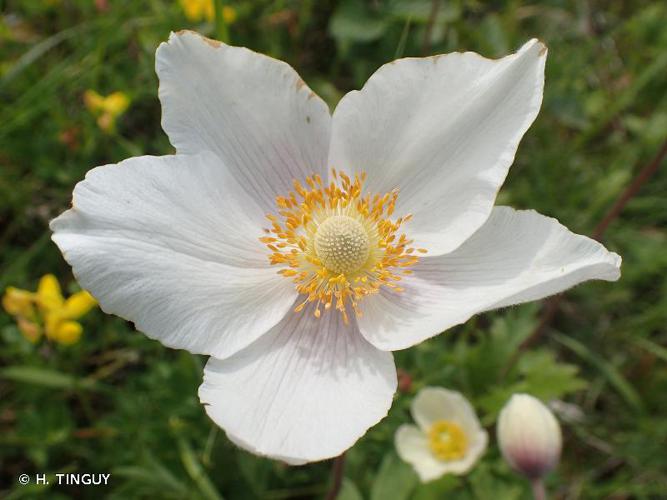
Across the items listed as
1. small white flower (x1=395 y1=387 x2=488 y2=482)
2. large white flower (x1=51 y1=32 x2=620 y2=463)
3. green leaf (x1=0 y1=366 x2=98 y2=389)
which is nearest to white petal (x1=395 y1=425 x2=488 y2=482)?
small white flower (x1=395 y1=387 x2=488 y2=482)

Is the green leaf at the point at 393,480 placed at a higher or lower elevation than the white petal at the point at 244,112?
lower

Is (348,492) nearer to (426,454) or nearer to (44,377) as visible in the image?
(426,454)

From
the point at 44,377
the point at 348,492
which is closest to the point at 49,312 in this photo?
the point at 44,377

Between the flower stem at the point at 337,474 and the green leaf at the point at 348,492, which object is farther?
the green leaf at the point at 348,492

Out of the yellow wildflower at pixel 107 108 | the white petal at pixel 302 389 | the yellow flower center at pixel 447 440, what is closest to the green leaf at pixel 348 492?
the yellow flower center at pixel 447 440

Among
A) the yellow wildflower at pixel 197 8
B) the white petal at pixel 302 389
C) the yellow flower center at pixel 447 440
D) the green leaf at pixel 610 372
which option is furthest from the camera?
the yellow wildflower at pixel 197 8

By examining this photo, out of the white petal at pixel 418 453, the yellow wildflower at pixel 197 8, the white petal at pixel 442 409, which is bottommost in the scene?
the white petal at pixel 418 453

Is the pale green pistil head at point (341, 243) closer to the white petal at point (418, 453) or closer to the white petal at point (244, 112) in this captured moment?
the white petal at point (244, 112)

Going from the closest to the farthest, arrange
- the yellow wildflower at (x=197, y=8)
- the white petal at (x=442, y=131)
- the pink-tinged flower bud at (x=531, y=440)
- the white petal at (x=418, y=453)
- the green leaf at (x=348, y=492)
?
the white petal at (x=442, y=131) < the pink-tinged flower bud at (x=531, y=440) < the green leaf at (x=348, y=492) < the white petal at (x=418, y=453) < the yellow wildflower at (x=197, y=8)
